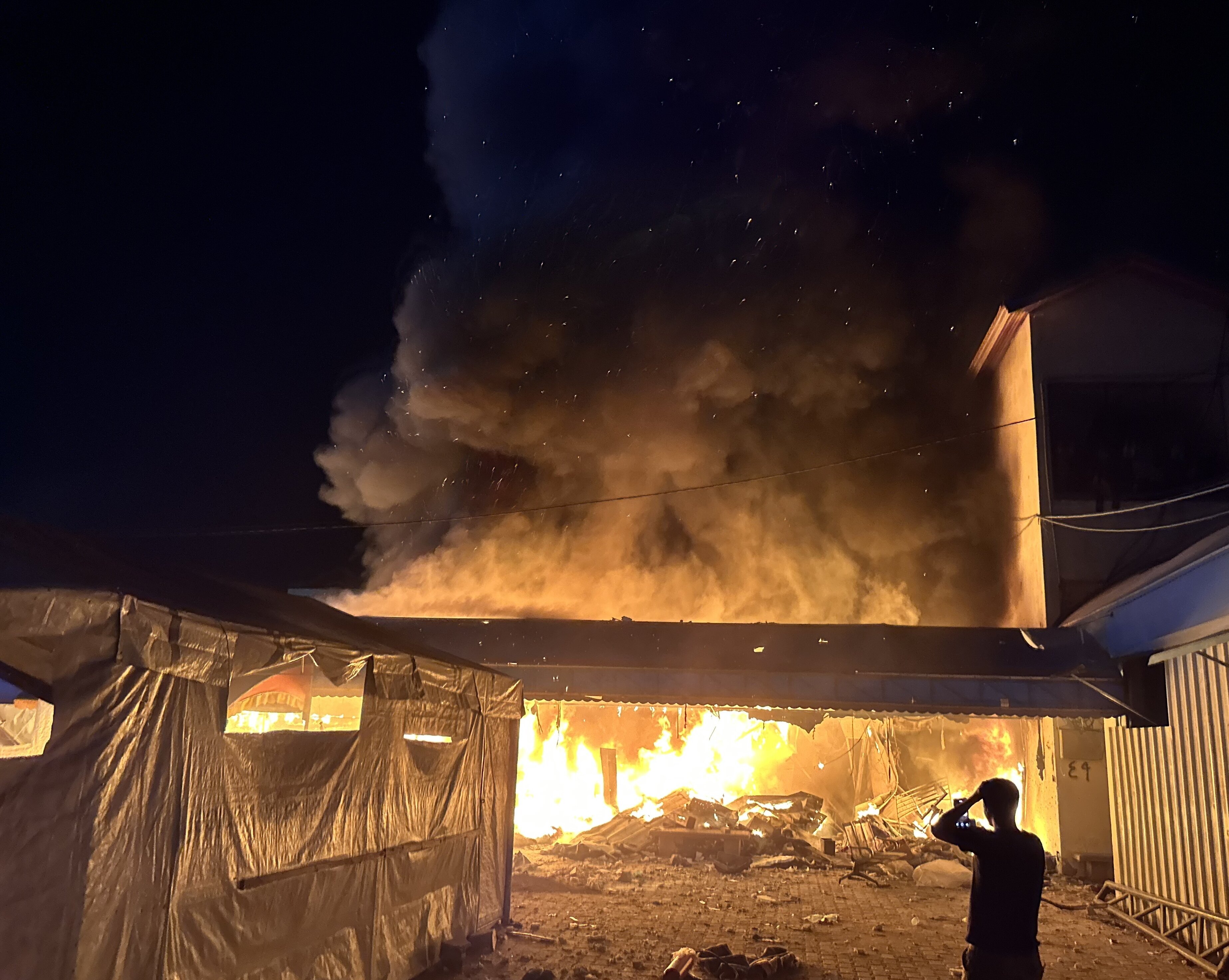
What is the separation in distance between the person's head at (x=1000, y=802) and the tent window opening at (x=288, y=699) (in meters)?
6.20

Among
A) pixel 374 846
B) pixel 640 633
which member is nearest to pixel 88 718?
pixel 374 846

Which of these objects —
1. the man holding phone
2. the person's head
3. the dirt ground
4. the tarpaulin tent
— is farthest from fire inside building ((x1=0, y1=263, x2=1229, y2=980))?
the person's head

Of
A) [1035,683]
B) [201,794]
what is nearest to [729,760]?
[1035,683]

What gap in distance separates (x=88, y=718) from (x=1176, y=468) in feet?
62.2

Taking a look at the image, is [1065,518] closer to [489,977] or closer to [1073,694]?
[1073,694]

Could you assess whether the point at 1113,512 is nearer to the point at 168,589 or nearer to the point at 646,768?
the point at 646,768

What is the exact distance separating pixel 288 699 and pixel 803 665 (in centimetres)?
864

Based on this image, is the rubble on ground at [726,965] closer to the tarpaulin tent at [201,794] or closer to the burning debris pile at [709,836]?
the tarpaulin tent at [201,794]

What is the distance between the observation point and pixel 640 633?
53.9 feet

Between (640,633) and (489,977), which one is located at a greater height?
(640,633)

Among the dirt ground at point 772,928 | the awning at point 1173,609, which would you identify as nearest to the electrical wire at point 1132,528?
the awning at point 1173,609

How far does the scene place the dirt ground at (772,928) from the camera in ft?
29.8

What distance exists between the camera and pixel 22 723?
22.4 ft

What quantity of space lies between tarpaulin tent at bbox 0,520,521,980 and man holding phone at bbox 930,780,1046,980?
4.41 m
